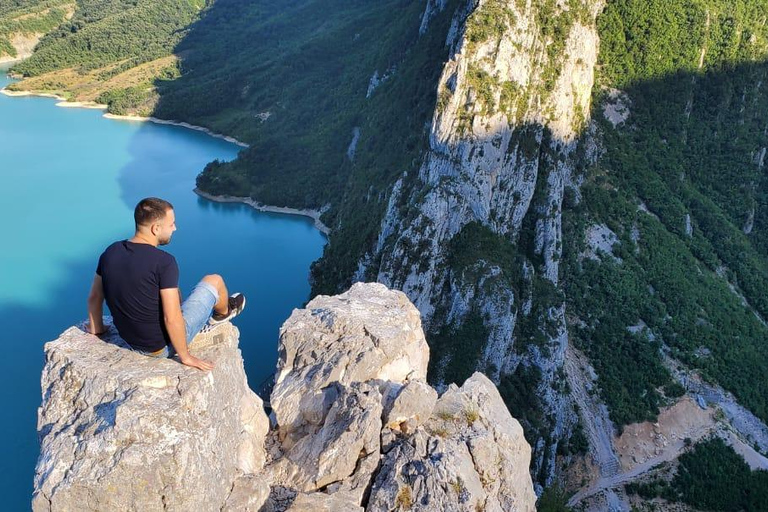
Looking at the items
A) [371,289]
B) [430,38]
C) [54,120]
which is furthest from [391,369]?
[54,120]

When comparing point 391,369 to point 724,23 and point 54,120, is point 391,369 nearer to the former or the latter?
point 724,23

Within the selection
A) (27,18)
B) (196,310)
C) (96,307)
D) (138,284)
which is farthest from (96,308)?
(27,18)

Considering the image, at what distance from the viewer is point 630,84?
48781 millimetres

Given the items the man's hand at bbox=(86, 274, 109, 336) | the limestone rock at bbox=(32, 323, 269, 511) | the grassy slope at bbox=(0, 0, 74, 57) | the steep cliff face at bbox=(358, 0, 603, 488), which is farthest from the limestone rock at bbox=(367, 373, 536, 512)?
the grassy slope at bbox=(0, 0, 74, 57)

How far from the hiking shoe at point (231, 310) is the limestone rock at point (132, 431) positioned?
36 centimetres

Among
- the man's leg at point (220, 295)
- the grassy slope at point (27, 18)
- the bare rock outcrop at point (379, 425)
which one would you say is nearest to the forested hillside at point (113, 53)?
the grassy slope at point (27, 18)

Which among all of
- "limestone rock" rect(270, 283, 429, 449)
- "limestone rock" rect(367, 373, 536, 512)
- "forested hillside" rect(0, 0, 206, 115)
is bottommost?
"limestone rock" rect(367, 373, 536, 512)

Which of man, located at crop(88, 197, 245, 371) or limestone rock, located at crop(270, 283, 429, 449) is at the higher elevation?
man, located at crop(88, 197, 245, 371)

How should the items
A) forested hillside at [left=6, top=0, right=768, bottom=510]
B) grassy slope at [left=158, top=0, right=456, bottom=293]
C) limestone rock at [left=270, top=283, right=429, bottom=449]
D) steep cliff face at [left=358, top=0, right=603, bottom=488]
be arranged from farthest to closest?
grassy slope at [left=158, top=0, right=456, bottom=293], forested hillside at [left=6, top=0, right=768, bottom=510], steep cliff face at [left=358, top=0, right=603, bottom=488], limestone rock at [left=270, top=283, right=429, bottom=449]

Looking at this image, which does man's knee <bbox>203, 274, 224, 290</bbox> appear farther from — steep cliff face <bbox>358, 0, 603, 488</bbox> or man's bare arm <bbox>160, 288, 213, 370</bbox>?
steep cliff face <bbox>358, 0, 603, 488</bbox>

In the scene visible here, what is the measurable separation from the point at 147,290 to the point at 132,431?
5.09ft

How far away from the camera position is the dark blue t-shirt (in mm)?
6820

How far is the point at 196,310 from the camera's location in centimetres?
756

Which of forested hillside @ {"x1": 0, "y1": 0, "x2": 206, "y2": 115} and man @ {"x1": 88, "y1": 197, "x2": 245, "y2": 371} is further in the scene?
forested hillside @ {"x1": 0, "y1": 0, "x2": 206, "y2": 115}
